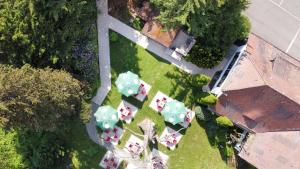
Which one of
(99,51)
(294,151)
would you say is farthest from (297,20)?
(99,51)

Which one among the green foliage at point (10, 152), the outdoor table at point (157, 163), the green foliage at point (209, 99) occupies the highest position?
the green foliage at point (209, 99)

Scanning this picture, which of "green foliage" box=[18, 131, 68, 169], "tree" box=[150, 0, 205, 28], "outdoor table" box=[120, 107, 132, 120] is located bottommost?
"green foliage" box=[18, 131, 68, 169]

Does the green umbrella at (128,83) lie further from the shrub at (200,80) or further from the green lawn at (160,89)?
the shrub at (200,80)

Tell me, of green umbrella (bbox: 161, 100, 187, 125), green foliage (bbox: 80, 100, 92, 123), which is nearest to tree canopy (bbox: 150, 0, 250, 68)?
green umbrella (bbox: 161, 100, 187, 125)

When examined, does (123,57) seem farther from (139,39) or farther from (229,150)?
(229,150)

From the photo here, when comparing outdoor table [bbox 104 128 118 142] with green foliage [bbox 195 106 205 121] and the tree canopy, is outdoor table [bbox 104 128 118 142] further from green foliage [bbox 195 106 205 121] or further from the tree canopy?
the tree canopy

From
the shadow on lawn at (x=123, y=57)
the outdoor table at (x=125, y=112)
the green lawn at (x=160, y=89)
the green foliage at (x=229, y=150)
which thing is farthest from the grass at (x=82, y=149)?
the green foliage at (x=229, y=150)
